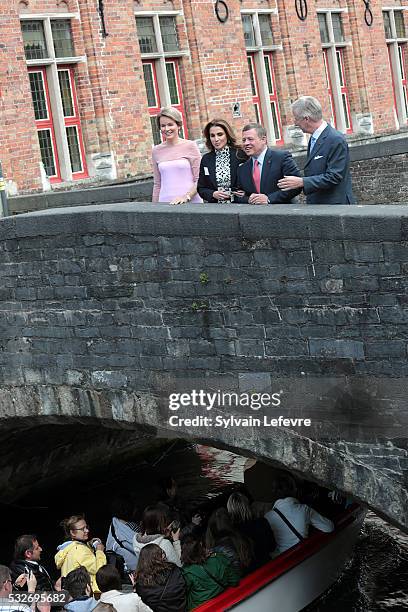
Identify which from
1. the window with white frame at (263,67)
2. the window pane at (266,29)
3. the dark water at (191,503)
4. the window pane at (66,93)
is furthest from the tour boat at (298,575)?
the window pane at (266,29)

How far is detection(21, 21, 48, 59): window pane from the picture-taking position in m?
17.2

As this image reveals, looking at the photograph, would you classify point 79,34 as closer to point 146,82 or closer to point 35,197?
point 146,82

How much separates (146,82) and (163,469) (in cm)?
635

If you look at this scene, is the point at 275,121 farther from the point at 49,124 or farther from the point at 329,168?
the point at 329,168

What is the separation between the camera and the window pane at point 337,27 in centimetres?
2462

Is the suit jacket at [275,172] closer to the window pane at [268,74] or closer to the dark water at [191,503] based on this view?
the dark water at [191,503]

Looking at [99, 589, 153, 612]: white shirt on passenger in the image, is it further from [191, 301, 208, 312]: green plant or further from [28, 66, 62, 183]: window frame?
[28, 66, 62, 183]: window frame

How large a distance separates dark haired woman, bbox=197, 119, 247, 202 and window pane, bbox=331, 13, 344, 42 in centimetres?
1618

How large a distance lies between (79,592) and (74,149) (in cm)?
975

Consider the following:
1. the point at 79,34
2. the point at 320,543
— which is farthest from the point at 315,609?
the point at 79,34

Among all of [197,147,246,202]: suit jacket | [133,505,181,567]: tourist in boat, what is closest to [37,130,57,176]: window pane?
[133,505,181,567]: tourist in boat

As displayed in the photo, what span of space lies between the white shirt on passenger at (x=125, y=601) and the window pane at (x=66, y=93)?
998 cm

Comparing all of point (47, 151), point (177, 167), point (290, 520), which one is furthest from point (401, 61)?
point (177, 167)

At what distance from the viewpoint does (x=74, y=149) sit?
17906mm
